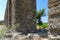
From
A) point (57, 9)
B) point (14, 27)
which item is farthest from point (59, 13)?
point (14, 27)

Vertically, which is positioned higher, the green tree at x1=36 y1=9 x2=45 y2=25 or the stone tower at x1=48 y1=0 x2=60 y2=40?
the stone tower at x1=48 y1=0 x2=60 y2=40

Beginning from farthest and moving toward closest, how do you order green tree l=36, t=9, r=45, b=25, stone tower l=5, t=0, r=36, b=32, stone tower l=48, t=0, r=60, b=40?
green tree l=36, t=9, r=45, b=25 → stone tower l=5, t=0, r=36, b=32 → stone tower l=48, t=0, r=60, b=40

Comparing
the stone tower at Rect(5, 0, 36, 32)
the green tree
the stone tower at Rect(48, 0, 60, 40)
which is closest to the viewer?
the stone tower at Rect(48, 0, 60, 40)

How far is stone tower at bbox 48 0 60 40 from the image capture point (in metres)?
1.34

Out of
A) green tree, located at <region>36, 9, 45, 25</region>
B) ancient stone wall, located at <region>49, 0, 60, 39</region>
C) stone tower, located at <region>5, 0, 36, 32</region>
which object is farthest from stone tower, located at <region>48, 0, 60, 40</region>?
green tree, located at <region>36, 9, 45, 25</region>

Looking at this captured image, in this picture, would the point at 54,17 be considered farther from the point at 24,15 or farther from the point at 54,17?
the point at 24,15

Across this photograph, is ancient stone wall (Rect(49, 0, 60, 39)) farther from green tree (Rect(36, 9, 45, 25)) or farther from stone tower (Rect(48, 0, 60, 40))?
green tree (Rect(36, 9, 45, 25))

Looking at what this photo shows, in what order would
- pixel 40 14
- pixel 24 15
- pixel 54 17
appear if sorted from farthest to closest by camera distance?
pixel 40 14 < pixel 24 15 < pixel 54 17

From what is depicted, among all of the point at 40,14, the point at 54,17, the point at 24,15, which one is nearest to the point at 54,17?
the point at 54,17

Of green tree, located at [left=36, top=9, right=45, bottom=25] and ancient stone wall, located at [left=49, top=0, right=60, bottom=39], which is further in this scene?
green tree, located at [left=36, top=9, right=45, bottom=25]

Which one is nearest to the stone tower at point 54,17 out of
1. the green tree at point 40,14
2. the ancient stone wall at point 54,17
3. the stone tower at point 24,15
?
the ancient stone wall at point 54,17

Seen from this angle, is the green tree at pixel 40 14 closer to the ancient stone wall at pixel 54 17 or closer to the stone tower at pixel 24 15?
the stone tower at pixel 24 15

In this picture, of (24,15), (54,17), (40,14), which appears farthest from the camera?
(40,14)

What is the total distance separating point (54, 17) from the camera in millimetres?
1377
